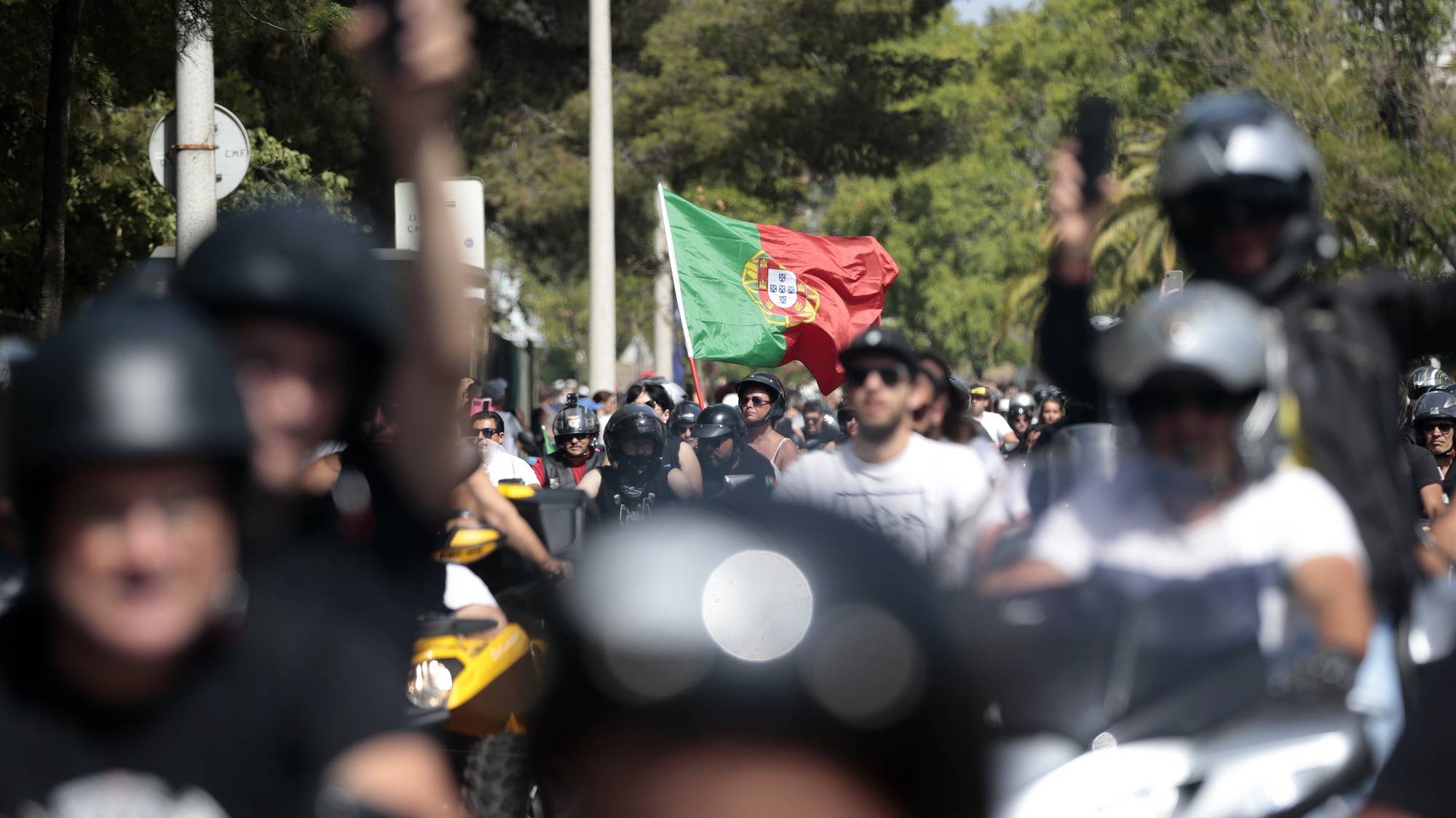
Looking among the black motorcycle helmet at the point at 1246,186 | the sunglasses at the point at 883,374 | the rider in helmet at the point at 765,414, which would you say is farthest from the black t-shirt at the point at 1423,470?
the black motorcycle helmet at the point at 1246,186

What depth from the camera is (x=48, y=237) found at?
9898mm

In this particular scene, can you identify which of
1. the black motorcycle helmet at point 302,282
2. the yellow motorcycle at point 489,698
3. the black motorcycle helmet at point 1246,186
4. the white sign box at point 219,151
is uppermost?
the white sign box at point 219,151

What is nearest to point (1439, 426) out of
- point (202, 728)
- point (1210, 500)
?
point (1210, 500)

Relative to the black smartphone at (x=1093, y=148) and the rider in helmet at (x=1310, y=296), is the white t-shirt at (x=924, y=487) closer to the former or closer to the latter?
the black smartphone at (x=1093, y=148)

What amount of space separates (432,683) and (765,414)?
5625mm

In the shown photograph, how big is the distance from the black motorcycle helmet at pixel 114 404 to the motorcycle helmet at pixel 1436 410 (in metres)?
9.10

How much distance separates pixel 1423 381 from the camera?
43.1 ft

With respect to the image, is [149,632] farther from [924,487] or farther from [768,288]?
[768,288]

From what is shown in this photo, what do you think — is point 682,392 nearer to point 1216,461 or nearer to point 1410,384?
point 1410,384

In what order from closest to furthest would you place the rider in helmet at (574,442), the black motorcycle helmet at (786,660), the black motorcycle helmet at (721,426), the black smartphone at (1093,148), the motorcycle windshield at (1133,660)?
the black motorcycle helmet at (786,660), the motorcycle windshield at (1133,660), the black smartphone at (1093,148), the black motorcycle helmet at (721,426), the rider in helmet at (574,442)

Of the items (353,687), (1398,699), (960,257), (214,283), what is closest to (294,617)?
(353,687)

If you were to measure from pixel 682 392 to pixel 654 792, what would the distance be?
1363 cm

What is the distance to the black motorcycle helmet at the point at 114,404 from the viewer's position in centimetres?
182

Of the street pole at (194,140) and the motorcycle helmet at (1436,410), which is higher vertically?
the street pole at (194,140)
